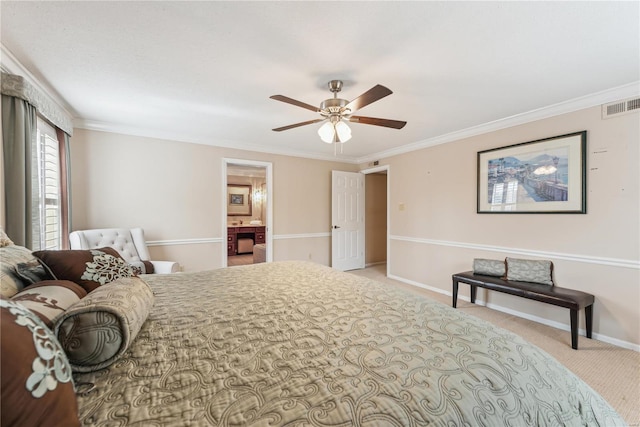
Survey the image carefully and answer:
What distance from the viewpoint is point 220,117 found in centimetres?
330

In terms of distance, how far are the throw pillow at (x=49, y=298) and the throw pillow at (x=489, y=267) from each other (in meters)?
3.74

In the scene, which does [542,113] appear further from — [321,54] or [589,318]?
[321,54]

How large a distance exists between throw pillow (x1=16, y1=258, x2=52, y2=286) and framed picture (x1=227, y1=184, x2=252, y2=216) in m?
6.92

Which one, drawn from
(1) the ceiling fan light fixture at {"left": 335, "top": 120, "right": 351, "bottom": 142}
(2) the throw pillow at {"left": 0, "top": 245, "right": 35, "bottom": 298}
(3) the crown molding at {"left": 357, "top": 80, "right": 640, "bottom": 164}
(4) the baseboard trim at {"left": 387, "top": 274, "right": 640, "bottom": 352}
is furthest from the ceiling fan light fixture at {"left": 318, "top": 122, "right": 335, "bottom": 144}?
(4) the baseboard trim at {"left": 387, "top": 274, "right": 640, "bottom": 352}

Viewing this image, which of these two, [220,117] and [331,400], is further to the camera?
[220,117]

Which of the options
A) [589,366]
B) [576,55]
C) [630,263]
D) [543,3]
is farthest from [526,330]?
[543,3]

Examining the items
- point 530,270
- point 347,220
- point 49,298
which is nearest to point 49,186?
point 49,298

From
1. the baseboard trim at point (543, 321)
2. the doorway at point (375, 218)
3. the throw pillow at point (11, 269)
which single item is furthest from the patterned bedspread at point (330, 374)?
the doorway at point (375, 218)

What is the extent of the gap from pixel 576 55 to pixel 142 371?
318cm

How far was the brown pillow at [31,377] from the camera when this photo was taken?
21.3 inches

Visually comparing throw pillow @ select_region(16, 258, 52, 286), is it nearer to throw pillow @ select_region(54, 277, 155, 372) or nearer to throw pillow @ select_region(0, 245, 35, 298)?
throw pillow @ select_region(0, 245, 35, 298)

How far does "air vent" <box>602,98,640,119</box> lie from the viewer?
2465 mm

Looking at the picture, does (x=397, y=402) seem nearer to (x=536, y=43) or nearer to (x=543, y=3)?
(x=543, y=3)

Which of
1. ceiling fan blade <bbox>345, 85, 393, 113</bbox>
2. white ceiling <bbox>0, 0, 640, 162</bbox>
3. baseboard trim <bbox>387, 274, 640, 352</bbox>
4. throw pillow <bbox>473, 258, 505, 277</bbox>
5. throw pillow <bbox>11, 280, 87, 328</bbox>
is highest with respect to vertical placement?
white ceiling <bbox>0, 0, 640, 162</bbox>
